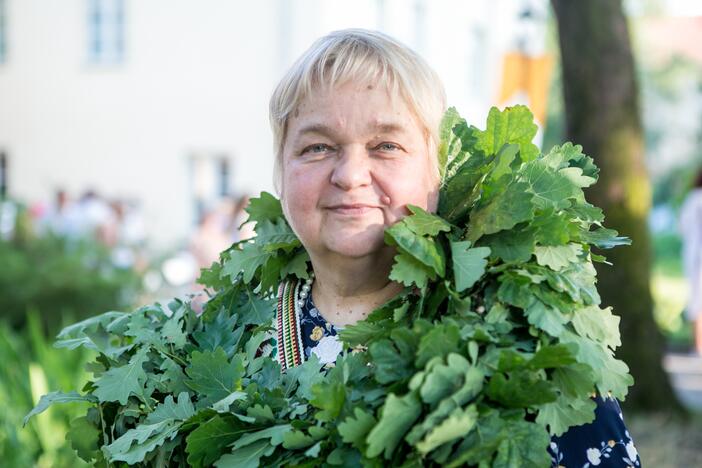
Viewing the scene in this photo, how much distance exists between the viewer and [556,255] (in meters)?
2.15

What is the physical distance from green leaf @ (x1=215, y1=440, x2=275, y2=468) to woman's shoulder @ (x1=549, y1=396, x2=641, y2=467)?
62cm

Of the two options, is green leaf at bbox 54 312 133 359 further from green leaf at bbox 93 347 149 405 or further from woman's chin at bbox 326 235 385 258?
woman's chin at bbox 326 235 385 258

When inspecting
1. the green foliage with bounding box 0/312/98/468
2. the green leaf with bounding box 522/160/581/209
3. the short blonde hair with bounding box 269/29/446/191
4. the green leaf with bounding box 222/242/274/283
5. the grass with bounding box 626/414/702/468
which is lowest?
the grass with bounding box 626/414/702/468

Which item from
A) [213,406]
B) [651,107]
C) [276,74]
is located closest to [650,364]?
[213,406]

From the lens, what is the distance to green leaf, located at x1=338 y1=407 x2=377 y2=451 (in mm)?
1901

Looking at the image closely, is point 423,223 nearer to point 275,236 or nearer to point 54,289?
point 275,236

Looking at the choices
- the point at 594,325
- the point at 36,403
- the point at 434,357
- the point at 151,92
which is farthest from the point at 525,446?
the point at 151,92

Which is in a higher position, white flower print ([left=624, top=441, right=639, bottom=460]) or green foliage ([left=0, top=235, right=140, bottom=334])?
white flower print ([left=624, top=441, right=639, bottom=460])

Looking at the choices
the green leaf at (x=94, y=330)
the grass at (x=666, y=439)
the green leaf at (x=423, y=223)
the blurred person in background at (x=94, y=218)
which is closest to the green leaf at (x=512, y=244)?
the green leaf at (x=423, y=223)

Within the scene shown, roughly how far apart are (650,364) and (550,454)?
5.20 metres

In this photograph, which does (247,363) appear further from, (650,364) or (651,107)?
(651,107)

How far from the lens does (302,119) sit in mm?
2311

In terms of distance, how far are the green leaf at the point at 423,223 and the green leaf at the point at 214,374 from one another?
53 cm

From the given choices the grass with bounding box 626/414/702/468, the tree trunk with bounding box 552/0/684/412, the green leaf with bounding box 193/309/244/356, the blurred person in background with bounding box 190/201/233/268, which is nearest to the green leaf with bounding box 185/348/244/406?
the green leaf with bounding box 193/309/244/356
